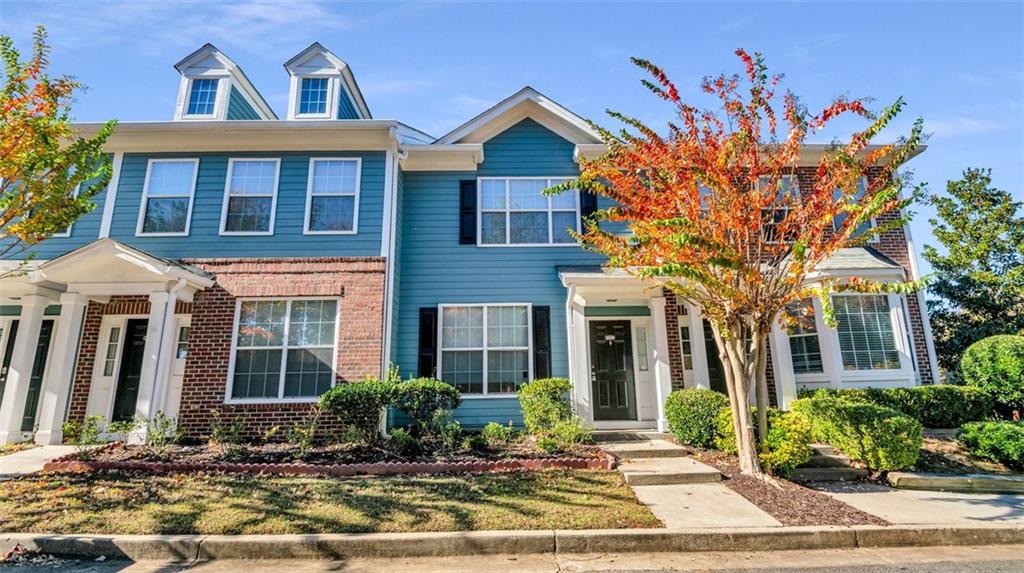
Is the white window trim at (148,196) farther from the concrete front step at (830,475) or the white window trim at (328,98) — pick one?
the concrete front step at (830,475)

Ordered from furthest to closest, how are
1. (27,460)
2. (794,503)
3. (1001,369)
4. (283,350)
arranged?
(283,350) → (1001,369) → (27,460) → (794,503)

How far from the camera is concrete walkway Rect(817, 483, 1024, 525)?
16.2 ft

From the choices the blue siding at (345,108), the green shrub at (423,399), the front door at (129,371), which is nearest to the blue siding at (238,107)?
→ the blue siding at (345,108)

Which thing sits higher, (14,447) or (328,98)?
(328,98)

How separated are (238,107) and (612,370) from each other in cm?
1065

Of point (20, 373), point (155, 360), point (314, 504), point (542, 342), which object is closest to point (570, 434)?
point (542, 342)

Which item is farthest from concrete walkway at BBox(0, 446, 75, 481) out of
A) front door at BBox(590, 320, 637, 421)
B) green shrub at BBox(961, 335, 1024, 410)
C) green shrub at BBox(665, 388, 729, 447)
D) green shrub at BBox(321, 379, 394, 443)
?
green shrub at BBox(961, 335, 1024, 410)

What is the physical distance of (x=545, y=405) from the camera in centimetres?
801

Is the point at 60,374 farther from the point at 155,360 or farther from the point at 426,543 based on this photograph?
the point at 426,543

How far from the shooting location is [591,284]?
8.92 metres

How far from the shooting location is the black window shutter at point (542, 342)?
9.32 m

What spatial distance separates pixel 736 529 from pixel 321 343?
739 centimetres

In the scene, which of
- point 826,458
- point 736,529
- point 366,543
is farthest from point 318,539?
point 826,458

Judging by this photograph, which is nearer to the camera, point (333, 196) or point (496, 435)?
point (496, 435)
